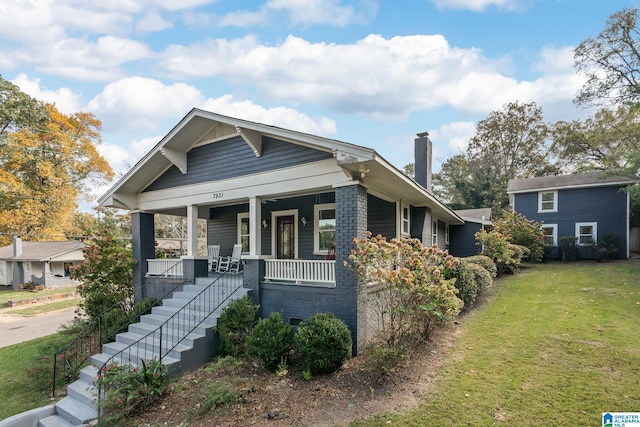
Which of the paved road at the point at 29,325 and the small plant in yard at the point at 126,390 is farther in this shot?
the paved road at the point at 29,325

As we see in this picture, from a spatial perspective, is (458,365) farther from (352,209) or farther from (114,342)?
(114,342)

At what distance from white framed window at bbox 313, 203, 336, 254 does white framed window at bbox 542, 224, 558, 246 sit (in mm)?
15494

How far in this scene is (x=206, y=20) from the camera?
10625 mm

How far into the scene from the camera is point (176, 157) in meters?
9.78

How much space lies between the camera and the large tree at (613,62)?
17516 millimetres

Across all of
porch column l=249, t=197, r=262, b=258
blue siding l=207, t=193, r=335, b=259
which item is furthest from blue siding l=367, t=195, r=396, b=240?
porch column l=249, t=197, r=262, b=258

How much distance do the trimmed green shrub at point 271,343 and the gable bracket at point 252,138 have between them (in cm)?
431

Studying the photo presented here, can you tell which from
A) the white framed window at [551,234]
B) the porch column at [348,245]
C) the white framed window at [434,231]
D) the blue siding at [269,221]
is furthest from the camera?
the white framed window at [551,234]

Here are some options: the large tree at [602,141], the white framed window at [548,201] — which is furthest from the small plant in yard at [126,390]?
the white framed window at [548,201]

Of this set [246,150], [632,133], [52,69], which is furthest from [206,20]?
[632,133]

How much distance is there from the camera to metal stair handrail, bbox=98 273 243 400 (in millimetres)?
7137

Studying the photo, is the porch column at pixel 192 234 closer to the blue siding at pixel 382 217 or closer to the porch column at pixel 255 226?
the porch column at pixel 255 226

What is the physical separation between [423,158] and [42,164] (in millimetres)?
29604

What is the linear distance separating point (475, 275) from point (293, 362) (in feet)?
22.3
